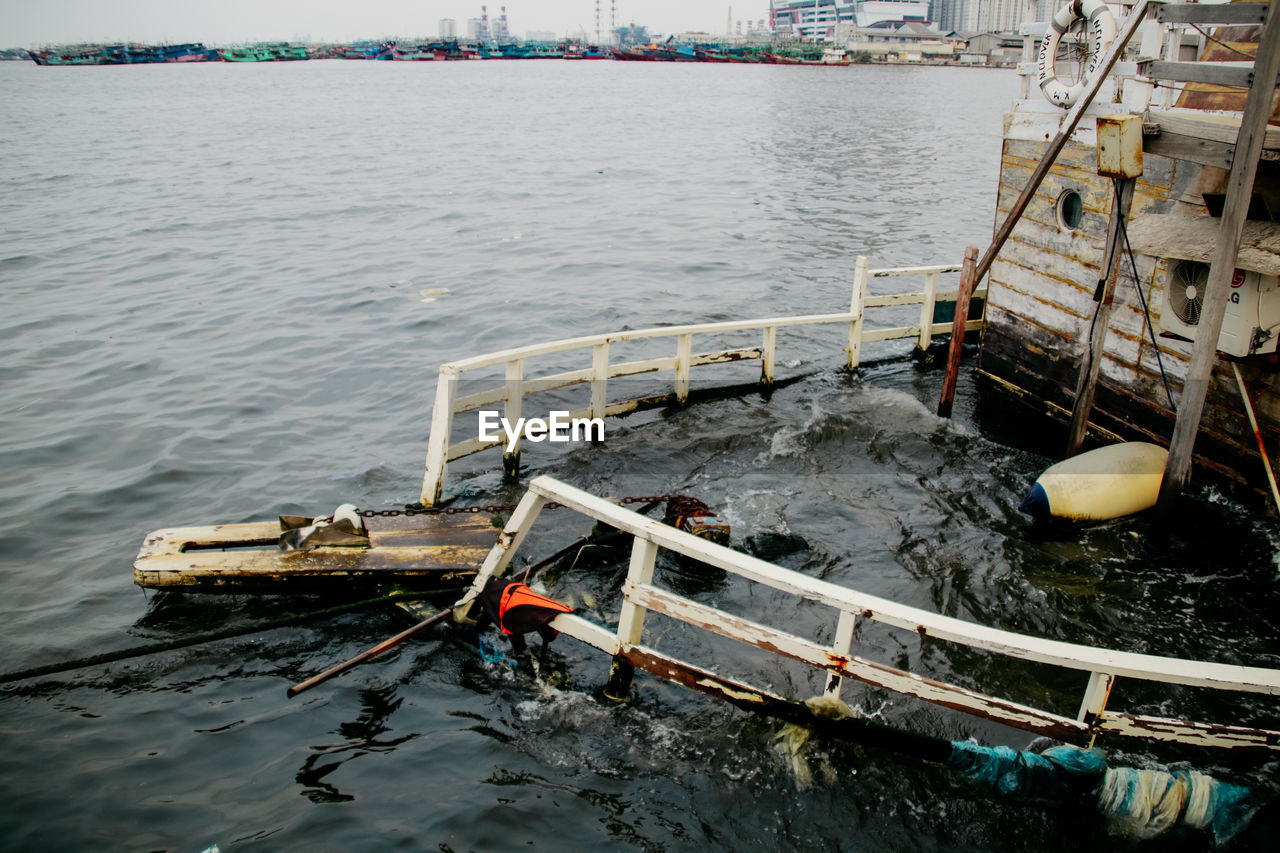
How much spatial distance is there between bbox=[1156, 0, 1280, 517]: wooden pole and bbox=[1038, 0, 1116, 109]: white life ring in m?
2.45

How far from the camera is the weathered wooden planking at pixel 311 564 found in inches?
293

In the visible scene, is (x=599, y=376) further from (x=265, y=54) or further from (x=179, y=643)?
(x=265, y=54)

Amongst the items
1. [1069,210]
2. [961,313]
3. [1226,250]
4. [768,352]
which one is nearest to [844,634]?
[1226,250]

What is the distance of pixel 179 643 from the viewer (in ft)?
21.6

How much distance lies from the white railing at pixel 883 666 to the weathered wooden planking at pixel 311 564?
2008 millimetres

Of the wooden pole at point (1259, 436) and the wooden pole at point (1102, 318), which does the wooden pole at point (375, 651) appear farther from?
the wooden pole at point (1259, 436)

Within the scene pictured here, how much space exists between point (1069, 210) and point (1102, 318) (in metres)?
2.47

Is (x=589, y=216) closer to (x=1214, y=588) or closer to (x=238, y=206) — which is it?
(x=238, y=206)

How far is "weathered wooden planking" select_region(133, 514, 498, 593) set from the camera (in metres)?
7.44

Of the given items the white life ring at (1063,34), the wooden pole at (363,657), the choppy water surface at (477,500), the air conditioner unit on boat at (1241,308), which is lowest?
the choppy water surface at (477,500)

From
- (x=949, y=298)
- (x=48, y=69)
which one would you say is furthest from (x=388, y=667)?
(x=48, y=69)

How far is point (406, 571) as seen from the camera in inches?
291

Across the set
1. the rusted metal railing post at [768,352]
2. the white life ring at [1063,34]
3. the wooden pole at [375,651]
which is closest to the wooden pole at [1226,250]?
the white life ring at [1063,34]

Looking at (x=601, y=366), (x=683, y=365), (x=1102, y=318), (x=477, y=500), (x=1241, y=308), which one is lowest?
(x=477, y=500)
